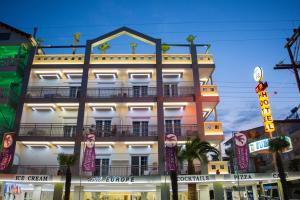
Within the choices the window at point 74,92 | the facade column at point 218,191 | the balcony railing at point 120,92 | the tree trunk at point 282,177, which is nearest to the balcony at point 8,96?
the window at point 74,92

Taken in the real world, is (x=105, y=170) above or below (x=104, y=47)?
below

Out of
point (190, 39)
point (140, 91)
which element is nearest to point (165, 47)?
point (190, 39)

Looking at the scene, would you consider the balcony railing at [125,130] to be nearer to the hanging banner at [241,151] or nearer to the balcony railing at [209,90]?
the balcony railing at [209,90]

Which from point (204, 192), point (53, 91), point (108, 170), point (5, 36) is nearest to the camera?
point (204, 192)

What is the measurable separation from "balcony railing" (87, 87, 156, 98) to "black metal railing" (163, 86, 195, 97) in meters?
1.81

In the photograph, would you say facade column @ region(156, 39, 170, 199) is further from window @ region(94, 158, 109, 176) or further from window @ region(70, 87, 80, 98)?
window @ region(70, 87, 80, 98)

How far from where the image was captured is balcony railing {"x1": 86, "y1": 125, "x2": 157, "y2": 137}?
31.9 m

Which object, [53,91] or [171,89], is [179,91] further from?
[53,91]

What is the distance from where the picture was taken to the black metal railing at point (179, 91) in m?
34.0

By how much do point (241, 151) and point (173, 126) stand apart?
10.1 m

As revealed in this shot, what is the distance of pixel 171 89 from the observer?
3503 centimetres

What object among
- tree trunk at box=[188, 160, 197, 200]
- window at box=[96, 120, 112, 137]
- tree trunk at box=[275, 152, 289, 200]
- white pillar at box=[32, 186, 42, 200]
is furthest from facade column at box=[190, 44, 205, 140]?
white pillar at box=[32, 186, 42, 200]

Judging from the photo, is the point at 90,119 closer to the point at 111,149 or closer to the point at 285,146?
the point at 111,149

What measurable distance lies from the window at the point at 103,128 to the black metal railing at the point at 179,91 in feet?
26.5
